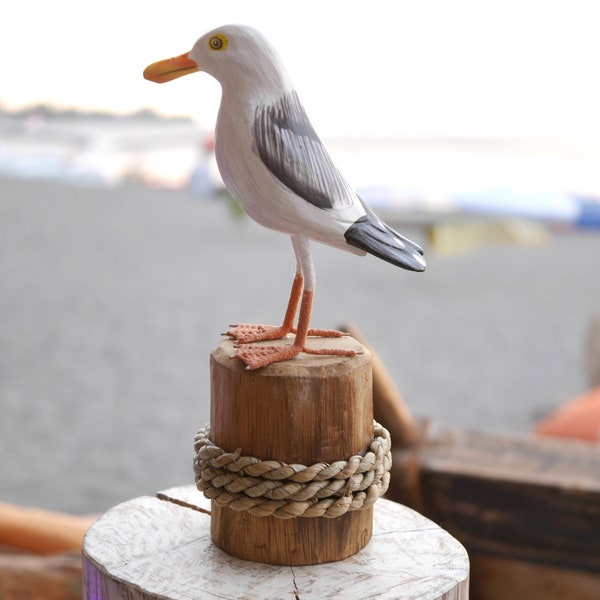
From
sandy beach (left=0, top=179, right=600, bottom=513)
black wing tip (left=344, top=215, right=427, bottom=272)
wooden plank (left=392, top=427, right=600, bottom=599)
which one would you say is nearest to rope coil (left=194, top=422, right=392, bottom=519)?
black wing tip (left=344, top=215, right=427, bottom=272)

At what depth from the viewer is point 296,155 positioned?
714 mm

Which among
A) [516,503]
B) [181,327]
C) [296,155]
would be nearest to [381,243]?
[296,155]

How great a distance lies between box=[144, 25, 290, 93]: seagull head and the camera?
28.4 inches

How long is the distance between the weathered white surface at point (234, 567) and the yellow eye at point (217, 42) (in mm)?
435

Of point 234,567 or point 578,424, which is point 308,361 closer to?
point 234,567

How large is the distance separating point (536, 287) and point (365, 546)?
4.41 metres

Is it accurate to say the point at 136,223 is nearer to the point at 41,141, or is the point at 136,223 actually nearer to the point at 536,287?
the point at 41,141

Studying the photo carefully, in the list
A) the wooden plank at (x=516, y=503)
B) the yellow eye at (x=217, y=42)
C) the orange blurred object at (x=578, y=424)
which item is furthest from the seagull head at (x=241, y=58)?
the orange blurred object at (x=578, y=424)

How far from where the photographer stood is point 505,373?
11.7 feet

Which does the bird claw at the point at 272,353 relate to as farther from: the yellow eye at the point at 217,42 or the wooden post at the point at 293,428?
the yellow eye at the point at 217,42

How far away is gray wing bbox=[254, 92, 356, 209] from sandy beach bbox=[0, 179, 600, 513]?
1950mm

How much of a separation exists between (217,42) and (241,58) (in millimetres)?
27

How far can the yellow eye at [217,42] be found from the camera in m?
0.73

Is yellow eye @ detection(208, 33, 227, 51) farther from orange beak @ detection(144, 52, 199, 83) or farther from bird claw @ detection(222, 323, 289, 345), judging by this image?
bird claw @ detection(222, 323, 289, 345)
